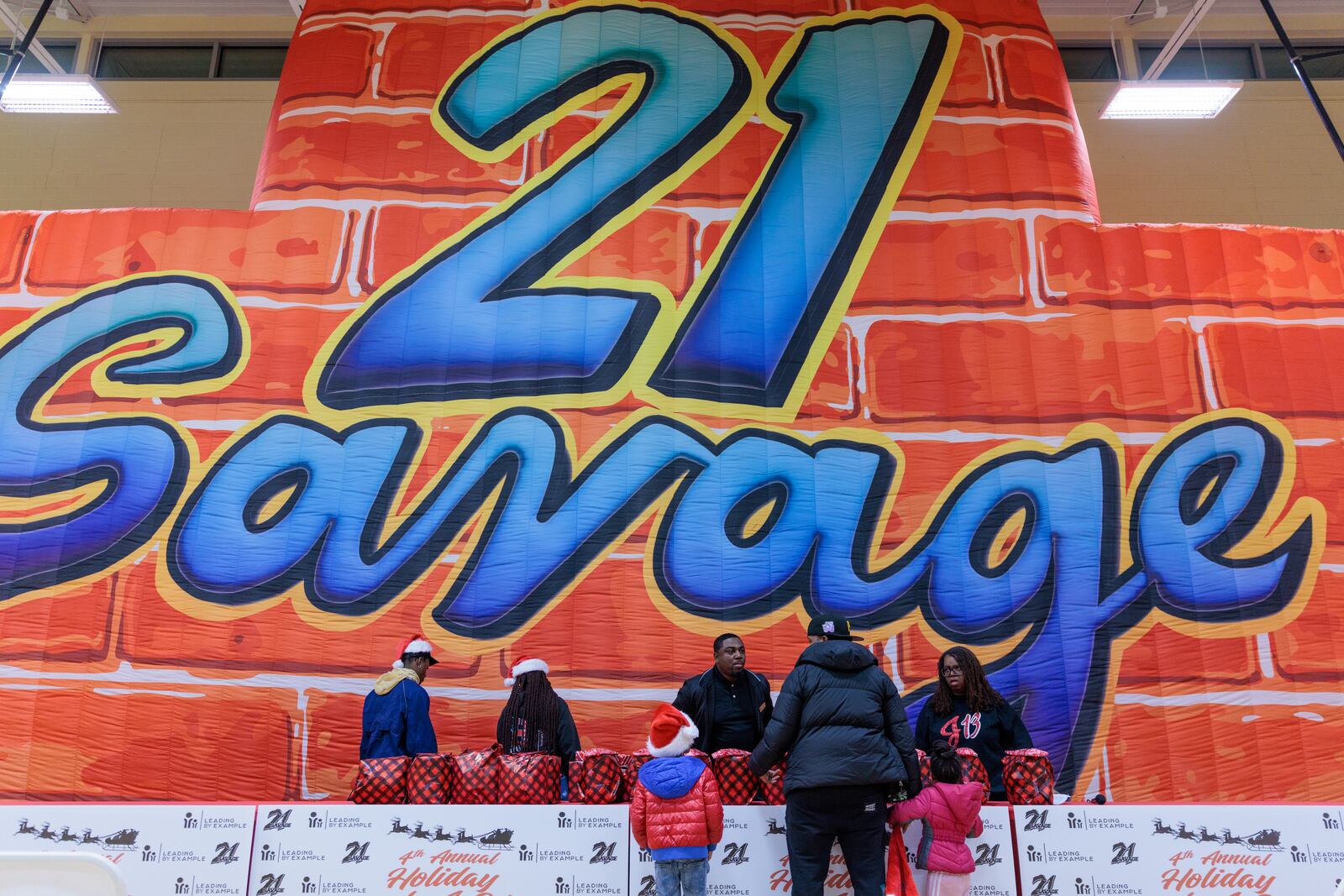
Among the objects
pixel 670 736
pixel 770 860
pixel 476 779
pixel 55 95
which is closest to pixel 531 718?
pixel 476 779

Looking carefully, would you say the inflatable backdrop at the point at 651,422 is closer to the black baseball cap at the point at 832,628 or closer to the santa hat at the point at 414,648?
the santa hat at the point at 414,648

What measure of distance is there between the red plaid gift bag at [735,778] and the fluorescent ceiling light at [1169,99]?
6121mm

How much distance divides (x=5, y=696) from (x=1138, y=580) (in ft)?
22.9

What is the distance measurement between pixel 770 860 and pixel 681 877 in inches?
17.2

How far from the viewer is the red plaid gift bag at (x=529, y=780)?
16.1 ft

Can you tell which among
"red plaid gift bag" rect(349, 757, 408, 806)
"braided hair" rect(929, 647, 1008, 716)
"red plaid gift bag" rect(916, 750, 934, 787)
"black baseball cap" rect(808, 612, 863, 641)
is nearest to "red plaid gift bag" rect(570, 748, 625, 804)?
"red plaid gift bag" rect(349, 757, 408, 806)

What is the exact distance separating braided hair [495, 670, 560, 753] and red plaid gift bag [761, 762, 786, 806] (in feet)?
3.92

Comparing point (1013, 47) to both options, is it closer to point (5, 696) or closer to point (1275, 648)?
point (1275, 648)

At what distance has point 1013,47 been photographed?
815 cm

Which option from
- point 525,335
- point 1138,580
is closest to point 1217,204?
point 1138,580

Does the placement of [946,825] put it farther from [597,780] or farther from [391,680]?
[391,680]

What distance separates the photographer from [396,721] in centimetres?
553

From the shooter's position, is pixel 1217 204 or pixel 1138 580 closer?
pixel 1138 580

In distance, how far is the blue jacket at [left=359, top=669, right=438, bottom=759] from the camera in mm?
5500
